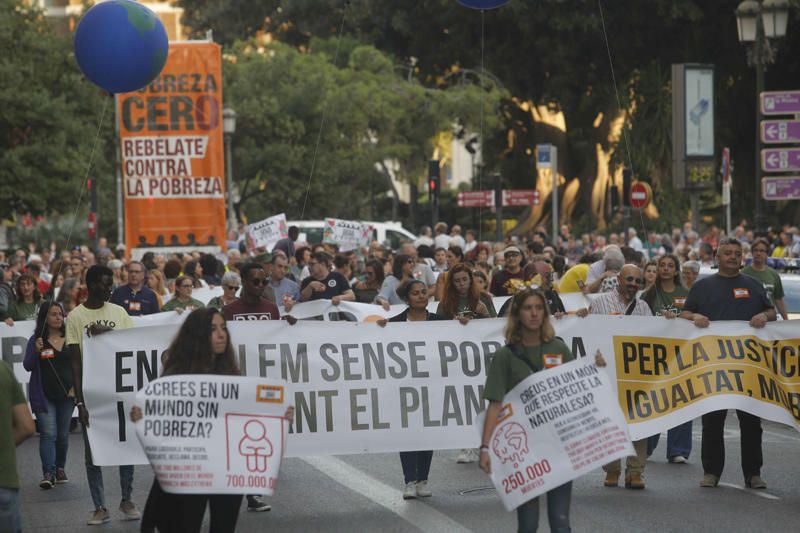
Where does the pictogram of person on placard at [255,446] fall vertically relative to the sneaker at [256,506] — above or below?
above

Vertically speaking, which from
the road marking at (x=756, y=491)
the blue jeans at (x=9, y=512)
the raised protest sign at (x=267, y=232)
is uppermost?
the raised protest sign at (x=267, y=232)

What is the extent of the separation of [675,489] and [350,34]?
44302mm

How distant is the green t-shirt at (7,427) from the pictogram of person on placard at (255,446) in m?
1.22

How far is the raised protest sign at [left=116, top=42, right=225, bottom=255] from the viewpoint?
78.7 feet

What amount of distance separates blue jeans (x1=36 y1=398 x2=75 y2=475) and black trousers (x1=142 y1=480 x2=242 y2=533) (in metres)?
4.06

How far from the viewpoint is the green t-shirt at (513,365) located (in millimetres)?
7613

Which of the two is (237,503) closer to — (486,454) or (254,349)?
(486,454)

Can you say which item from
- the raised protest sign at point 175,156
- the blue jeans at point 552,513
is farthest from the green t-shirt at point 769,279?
A: the raised protest sign at point 175,156

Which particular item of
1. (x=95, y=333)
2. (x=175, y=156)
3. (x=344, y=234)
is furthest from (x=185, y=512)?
(x=344, y=234)

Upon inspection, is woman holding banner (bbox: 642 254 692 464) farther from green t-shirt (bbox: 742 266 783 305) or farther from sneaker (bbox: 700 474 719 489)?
green t-shirt (bbox: 742 266 783 305)

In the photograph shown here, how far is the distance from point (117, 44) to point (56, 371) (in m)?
3.07

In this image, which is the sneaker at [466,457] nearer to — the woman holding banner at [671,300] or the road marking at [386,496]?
the road marking at [386,496]

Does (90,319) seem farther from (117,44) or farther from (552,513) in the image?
(552,513)

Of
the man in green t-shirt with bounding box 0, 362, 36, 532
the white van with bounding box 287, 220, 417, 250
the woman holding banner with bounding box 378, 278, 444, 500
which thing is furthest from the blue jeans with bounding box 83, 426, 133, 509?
the white van with bounding box 287, 220, 417, 250
